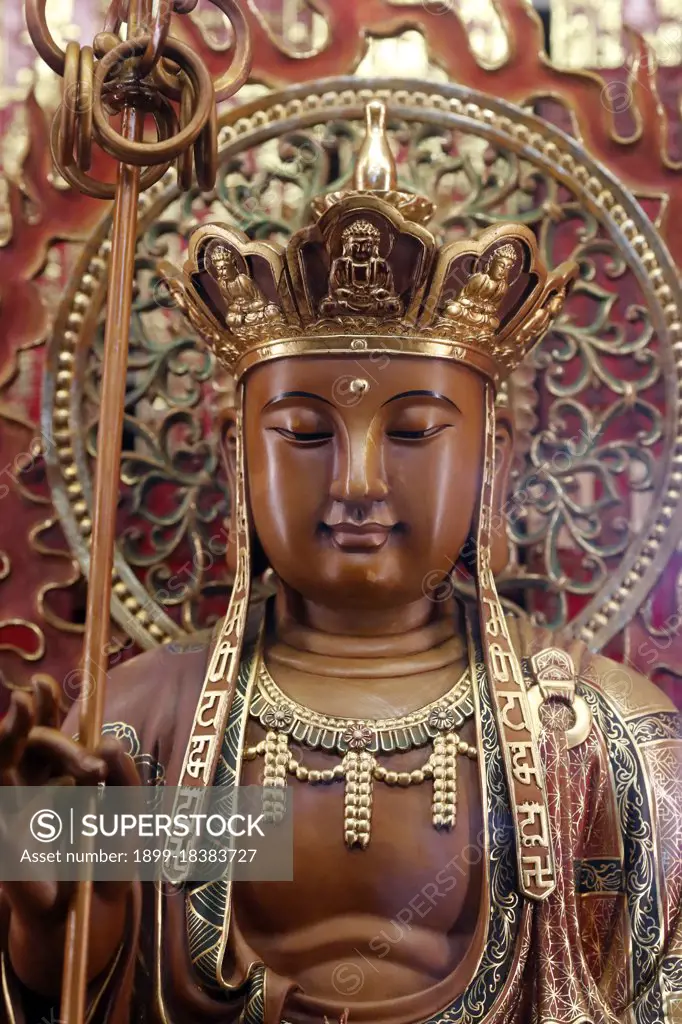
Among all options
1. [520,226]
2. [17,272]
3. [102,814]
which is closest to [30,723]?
[102,814]

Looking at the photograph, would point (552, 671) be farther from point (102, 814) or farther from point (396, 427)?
point (102, 814)

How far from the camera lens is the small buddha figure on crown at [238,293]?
196cm

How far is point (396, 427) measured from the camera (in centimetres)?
192

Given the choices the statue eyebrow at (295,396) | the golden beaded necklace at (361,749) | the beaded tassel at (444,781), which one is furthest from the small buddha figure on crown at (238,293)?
the beaded tassel at (444,781)

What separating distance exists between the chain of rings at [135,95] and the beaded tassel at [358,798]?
805 millimetres

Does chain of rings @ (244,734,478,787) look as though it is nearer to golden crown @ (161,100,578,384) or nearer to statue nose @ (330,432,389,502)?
statue nose @ (330,432,389,502)

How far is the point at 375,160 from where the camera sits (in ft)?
6.95

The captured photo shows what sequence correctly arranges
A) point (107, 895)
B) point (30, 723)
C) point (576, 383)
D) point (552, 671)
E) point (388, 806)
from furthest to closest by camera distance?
point (576, 383) → point (552, 671) → point (388, 806) → point (107, 895) → point (30, 723)

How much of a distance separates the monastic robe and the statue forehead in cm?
43

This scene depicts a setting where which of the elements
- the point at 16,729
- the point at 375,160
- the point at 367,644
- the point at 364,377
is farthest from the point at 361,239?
the point at 16,729

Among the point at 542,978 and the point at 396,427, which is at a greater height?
the point at 396,427

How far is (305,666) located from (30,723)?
59 centimetres

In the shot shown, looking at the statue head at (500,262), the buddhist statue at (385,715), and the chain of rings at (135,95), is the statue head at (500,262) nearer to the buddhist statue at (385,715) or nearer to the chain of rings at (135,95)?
the buddhist statue at (385,715)

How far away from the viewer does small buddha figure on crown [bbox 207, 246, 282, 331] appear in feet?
6.42
